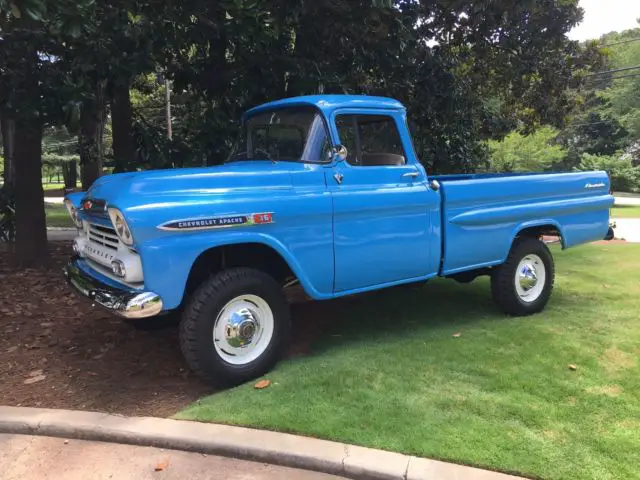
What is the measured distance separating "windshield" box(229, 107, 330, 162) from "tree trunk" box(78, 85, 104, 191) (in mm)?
1612

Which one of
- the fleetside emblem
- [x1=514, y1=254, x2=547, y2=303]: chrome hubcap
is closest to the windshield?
the fleetside emblem

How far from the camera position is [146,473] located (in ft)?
10.3

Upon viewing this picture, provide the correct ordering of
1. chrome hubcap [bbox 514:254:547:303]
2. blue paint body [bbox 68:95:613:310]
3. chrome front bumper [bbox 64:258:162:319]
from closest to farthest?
chrome front bumper [bbox 64:258:162:319] < blue paint body [bbox 68:95:613:310] < chrome hubcap [bbox 514:254:547:303]

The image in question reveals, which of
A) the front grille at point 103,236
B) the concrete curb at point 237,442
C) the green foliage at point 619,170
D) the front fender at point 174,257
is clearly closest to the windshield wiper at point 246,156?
the front fender at point 174,257

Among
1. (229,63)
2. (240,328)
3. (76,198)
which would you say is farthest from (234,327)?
(229,63)

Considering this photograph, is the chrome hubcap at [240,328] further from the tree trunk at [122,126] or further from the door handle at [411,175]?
the tree trunk at [122,126]

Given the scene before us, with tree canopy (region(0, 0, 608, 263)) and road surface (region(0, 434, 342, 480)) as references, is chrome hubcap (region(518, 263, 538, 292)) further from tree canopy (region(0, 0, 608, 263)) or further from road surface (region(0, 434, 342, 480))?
road surface (region(0, 434, 342, 480))

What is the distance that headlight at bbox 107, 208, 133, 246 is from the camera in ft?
11.8

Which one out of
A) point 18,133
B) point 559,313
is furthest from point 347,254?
point 18,133

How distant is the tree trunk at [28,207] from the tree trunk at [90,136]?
0.67 metres

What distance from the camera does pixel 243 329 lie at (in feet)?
13.4

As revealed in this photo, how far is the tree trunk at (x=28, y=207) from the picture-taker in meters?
7.84

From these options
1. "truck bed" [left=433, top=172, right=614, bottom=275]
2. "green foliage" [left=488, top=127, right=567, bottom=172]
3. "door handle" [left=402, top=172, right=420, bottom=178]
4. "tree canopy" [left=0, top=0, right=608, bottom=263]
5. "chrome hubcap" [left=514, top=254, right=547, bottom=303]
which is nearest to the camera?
"door handle" [left=402, top=172, right=420, bottom=178]

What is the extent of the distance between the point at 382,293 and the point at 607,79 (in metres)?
46.2
